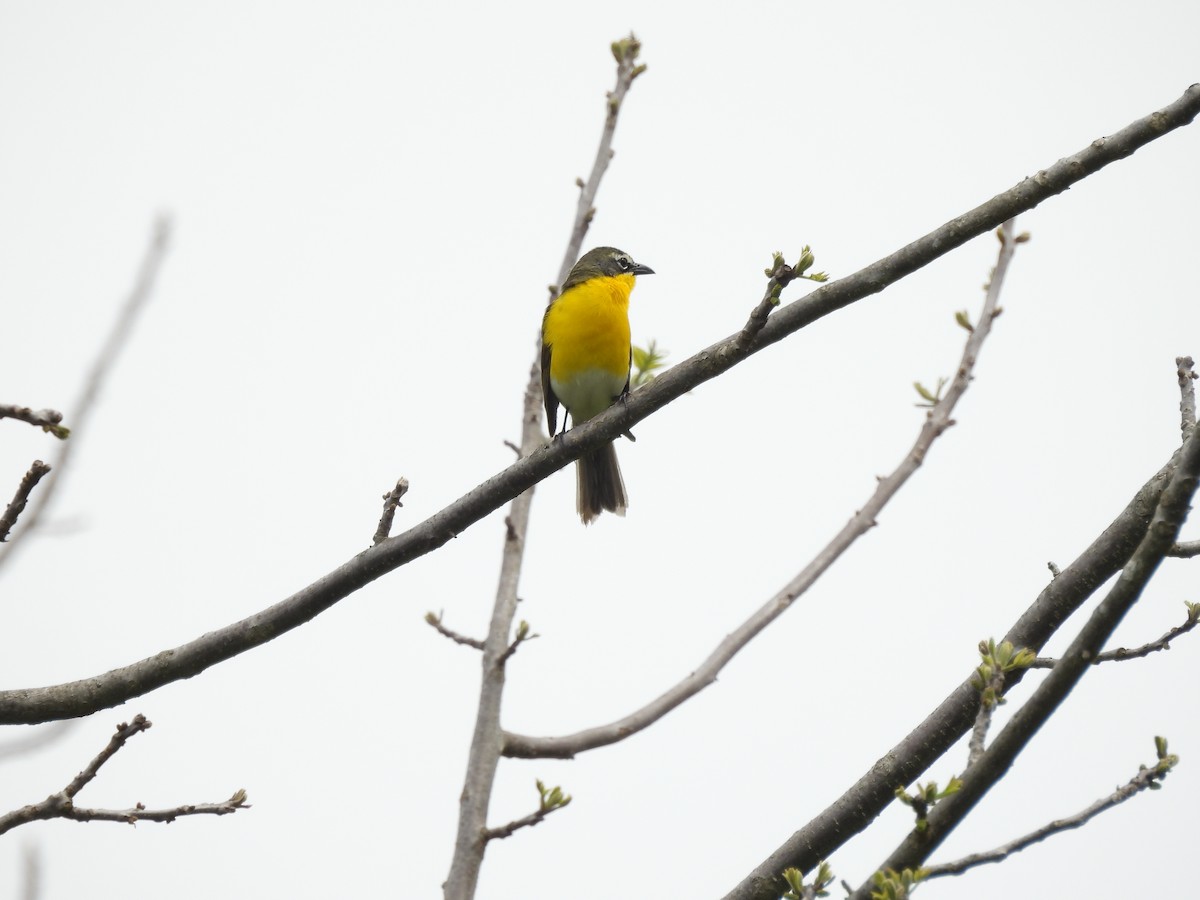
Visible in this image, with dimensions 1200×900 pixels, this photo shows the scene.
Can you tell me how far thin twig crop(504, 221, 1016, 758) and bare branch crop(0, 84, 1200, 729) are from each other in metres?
1.87

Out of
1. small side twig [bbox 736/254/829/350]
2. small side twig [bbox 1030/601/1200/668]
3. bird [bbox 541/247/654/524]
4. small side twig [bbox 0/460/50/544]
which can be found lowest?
small side twig [bbox 1030/601/1200/668]

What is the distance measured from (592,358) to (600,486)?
101cm

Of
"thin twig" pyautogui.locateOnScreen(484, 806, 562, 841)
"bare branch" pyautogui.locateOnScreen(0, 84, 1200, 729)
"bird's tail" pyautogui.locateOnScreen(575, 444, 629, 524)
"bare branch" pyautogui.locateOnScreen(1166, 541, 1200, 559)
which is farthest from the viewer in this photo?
"bird's tail" pyautogui.locateOnScreen(575, 444, 629, 524)

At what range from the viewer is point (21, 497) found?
260 centimetres

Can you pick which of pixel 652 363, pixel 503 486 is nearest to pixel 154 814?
pixel 503 486

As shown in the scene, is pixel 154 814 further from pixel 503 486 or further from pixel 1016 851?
pixel 1016 851

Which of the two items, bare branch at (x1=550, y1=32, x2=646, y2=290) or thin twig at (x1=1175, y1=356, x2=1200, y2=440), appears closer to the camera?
thin twig at (x1=1175, y1=356, x2=1200, y2=440)

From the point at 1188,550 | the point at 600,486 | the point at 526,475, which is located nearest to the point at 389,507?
the point at 526,475

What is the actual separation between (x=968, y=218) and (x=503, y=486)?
5.26 feet

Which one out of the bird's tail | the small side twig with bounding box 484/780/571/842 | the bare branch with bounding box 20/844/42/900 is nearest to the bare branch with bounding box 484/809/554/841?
the small side twig with bounding box 484/780/571/842

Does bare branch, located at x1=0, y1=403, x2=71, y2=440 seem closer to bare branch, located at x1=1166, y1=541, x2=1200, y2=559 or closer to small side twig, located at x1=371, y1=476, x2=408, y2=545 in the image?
small side twig, located at x1=371, y1=476, x2=408, y2=545

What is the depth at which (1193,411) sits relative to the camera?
2.97m

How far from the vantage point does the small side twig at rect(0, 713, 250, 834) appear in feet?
9.07

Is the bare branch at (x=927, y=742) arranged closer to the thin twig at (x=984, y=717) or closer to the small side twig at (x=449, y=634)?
the thin twig at (x=984, y=717)
